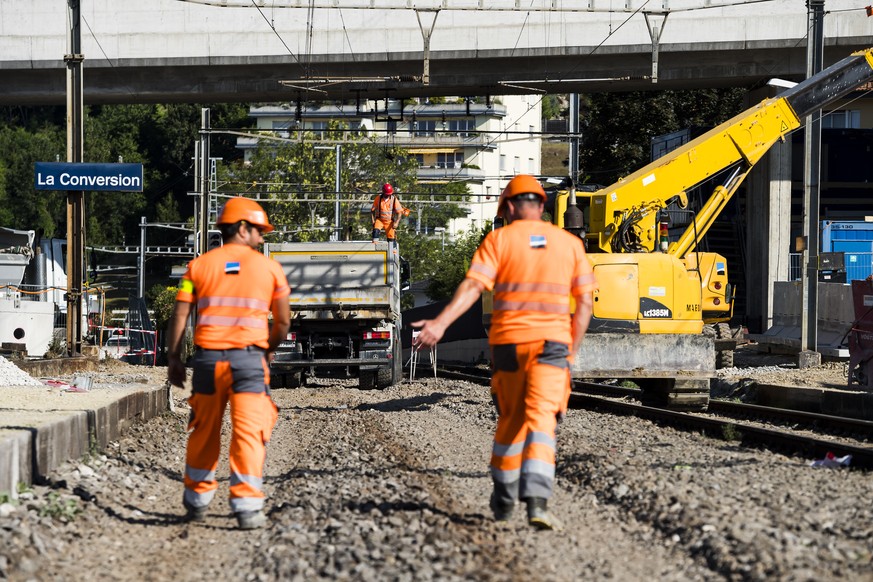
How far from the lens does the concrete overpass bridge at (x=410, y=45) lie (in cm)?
3281

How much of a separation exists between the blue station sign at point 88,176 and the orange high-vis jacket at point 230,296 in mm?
17699

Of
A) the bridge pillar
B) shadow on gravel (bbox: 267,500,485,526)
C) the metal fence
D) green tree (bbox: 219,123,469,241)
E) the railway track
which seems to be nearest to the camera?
shadow on gravel (bbox: 267,500,485,526)

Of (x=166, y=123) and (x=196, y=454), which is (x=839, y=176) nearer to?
(x=196, y=454)

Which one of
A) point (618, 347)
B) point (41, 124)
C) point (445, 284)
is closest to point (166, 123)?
point (41, 124)

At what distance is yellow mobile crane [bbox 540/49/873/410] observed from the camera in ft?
54.4

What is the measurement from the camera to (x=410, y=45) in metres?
33.6

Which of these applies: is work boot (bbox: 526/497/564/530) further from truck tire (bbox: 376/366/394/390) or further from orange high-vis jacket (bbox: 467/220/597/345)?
truck tire (bbox: 376/366/394/390)

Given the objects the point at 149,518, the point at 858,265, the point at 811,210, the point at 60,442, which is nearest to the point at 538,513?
the point at 149,518

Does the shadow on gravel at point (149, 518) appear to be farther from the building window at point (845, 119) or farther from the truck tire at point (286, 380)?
the building window at point (845, 119)

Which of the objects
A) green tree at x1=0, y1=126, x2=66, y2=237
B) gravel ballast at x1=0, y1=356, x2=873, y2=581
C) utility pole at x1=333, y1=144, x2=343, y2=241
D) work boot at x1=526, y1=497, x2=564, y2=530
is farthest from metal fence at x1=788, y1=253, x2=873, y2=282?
green tree at x1=0, y1=126, x2=66, y2=237

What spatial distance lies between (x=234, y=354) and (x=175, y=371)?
67 centimetres

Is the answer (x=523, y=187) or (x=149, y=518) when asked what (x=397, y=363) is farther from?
(x=523, y=187)

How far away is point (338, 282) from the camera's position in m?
24.2

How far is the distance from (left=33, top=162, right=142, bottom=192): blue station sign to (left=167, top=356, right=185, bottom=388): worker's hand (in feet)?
56.9
